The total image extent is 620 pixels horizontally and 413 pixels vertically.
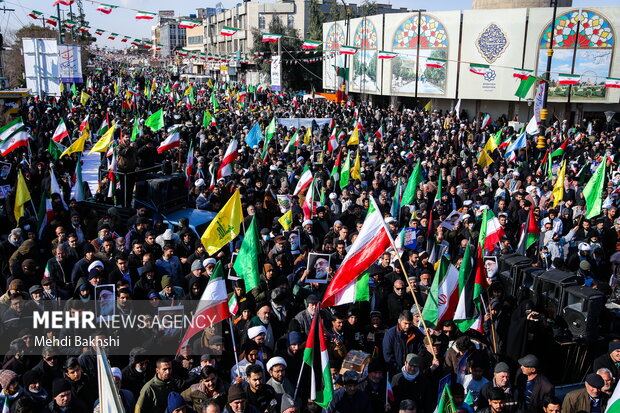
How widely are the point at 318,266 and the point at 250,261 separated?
106 centimetres

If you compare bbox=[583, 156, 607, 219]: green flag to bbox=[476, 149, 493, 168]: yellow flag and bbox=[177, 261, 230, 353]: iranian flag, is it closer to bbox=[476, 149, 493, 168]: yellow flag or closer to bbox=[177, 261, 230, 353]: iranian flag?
bbox=[476, 149, 493, 168]: yellow flag

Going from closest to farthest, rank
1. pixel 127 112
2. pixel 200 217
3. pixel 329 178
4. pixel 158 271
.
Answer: pixel 158 271, pixel 200 217, pixel 329 178, pixel 127 112

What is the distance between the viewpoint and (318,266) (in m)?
7.53

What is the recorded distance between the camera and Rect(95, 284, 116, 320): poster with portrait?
6.22 metres

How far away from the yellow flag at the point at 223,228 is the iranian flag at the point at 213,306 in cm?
197

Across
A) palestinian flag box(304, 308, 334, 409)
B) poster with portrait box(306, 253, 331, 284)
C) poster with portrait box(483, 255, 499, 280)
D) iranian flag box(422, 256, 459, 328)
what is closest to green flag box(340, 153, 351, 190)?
poster with portrait box(483, 255, 499, 280)

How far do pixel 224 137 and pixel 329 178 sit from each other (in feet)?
23.6

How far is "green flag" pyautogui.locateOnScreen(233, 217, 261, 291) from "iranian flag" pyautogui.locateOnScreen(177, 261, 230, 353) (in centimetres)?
87

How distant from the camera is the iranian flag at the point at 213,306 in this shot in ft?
18.6

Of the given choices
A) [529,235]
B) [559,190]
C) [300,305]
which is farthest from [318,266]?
[559,190]

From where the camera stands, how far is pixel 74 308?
6.13 metres

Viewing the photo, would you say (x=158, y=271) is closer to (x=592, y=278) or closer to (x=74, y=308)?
(x=74, y=308)

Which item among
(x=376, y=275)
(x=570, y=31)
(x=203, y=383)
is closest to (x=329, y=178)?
(x=376, y=275)

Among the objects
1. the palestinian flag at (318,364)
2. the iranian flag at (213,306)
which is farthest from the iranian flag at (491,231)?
the iranian flag at (213,306)
